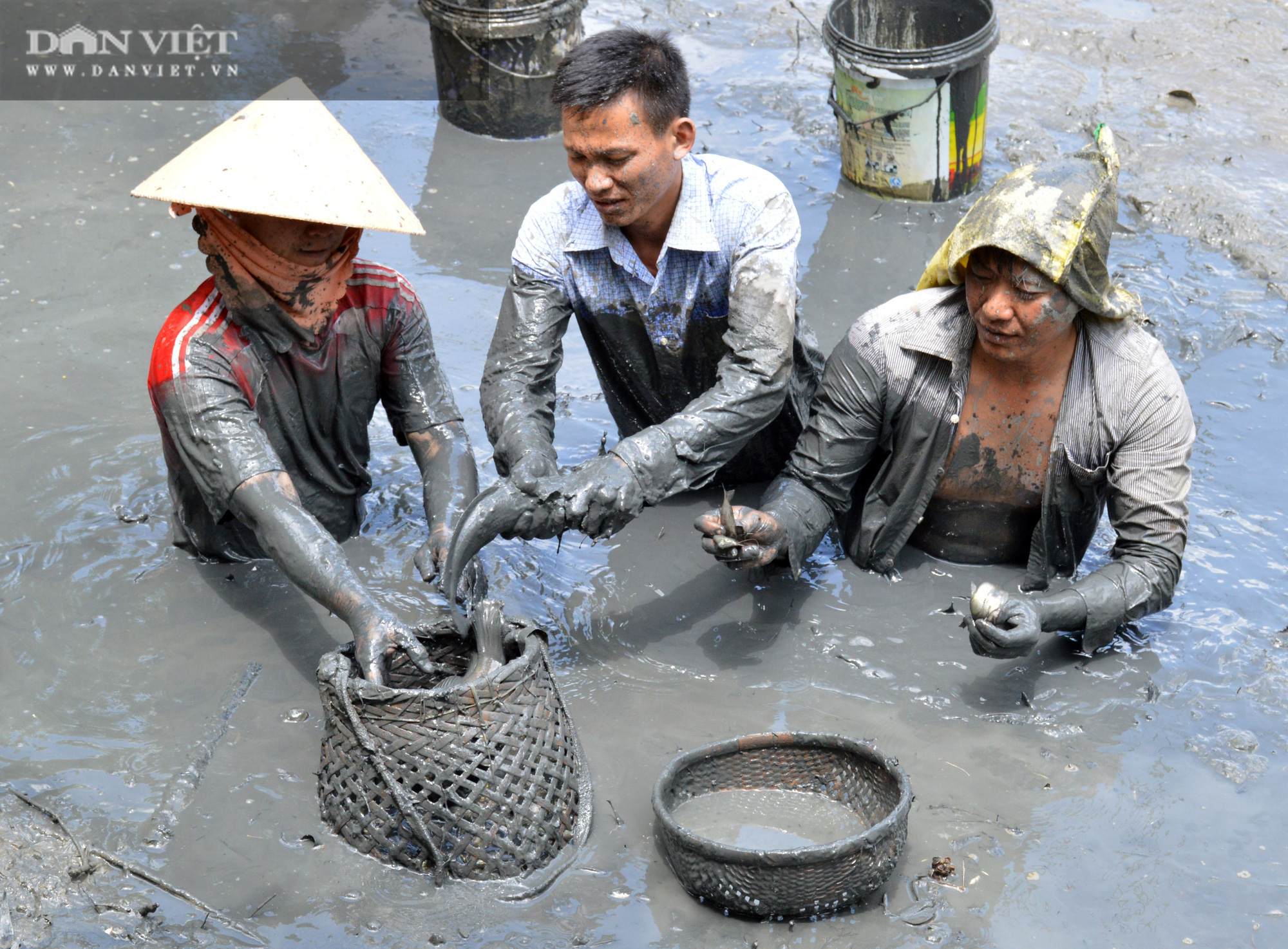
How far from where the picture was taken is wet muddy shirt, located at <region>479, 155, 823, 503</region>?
3.87 meters

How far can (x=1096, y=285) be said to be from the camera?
3785 mm

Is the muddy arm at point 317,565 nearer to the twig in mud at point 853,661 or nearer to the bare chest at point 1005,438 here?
the twig in mud at point 853,661

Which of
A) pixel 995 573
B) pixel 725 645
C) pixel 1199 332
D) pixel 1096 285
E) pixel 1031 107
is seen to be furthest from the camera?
pixel 1031 107

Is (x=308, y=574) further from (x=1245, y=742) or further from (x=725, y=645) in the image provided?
(x=1245, y=742)

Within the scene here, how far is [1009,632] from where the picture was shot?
3.57 m

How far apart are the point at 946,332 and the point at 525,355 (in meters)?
1.36

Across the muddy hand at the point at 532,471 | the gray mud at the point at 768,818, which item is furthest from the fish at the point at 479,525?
the gray mud at the point at 768,818

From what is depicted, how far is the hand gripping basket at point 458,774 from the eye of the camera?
3.03 meters

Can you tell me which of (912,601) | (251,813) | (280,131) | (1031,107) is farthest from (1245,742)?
(1031,107)

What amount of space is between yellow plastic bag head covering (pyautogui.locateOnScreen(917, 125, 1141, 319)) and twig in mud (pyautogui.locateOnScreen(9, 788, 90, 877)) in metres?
2.89

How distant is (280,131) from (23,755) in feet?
6.19

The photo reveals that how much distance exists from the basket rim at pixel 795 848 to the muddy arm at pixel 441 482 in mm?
955

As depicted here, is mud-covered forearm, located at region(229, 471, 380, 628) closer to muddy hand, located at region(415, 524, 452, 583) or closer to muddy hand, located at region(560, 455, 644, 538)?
muddy hand, located at region(415, 524, 452, 583)

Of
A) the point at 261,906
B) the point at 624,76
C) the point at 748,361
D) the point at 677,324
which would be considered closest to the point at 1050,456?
the point at 748,361
